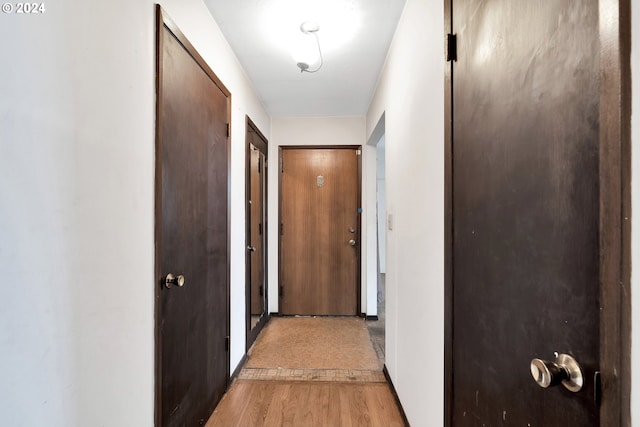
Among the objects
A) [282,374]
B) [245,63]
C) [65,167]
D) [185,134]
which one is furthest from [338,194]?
[65,167]

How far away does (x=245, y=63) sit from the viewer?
228 centimetres

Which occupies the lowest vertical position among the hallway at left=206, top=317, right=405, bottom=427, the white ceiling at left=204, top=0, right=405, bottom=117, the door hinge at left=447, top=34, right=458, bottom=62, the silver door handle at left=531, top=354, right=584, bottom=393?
the hallway at left=206, top=317, right=405, bottom=427

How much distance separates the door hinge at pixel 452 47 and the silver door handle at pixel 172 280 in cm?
141

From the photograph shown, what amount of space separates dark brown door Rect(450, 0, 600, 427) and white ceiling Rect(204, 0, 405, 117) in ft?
2.98

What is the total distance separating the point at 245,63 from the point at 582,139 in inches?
90.8

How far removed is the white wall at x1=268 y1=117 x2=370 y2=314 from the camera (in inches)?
137

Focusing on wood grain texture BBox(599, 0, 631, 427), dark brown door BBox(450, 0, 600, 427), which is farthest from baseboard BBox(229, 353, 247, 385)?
wood grain texture BBox(599, 0, 631, 427)
